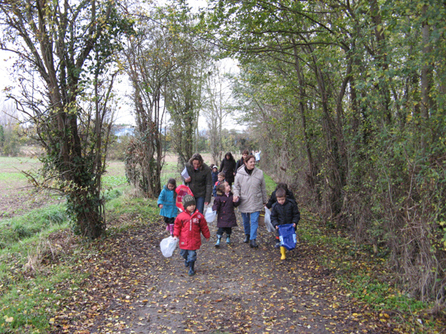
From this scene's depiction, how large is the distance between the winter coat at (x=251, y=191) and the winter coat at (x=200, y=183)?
647mm

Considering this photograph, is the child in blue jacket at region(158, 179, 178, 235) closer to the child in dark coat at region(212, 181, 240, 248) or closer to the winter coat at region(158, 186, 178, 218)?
the winter coat at region(158, 186, 178, 218)

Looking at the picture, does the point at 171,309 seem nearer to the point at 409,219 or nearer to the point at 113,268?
the point at 113,268

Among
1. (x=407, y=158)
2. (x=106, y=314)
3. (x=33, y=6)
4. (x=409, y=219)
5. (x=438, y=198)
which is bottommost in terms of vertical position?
(x=106, y=314)

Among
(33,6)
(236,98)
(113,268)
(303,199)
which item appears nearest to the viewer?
(113,268)

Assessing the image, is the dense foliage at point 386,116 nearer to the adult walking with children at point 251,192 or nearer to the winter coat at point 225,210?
the adult walking with children at point 251,192

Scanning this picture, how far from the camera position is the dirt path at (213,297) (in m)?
4.00

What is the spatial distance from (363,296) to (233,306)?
1.85m

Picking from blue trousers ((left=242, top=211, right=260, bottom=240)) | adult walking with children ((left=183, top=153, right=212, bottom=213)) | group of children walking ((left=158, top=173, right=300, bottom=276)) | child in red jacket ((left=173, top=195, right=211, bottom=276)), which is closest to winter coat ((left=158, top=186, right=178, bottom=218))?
group of children walking ((left=158, top=173, right=300, bottom=276))

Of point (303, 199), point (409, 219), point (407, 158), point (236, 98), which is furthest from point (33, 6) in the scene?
point (236, 98)

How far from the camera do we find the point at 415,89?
446 centimetres

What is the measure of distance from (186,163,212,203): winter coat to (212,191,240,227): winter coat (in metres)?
0.25

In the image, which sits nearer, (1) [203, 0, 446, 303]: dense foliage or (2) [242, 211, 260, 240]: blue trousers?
(1) [203, 0, 446, 303]: dense foliage

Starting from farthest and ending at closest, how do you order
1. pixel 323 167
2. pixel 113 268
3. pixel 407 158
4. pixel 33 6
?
pixel 323 167 < pixel 33 6 < pixel 113 268 < pixel 407 158

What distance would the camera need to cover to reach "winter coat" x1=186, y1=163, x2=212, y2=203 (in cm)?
725
